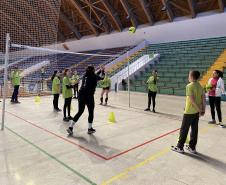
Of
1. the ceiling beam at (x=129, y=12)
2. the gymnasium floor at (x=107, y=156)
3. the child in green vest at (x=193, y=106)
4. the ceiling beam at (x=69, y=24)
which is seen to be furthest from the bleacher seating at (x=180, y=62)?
the ceiling beam at (x=69, y=24)

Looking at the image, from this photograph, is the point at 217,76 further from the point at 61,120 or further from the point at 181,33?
the point at 181,33

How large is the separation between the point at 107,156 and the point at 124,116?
3607 mm

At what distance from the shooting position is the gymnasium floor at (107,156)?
2.92 m

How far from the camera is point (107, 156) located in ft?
12.2

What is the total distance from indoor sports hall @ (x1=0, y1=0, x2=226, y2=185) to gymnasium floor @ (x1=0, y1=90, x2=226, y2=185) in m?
0.02

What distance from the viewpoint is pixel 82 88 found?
489 cm

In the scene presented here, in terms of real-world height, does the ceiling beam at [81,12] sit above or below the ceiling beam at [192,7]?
above

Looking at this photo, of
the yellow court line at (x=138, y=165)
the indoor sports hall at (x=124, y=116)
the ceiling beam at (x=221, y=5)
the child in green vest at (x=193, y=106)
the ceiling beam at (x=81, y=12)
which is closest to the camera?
the yellow court line at (x=138, y=165)

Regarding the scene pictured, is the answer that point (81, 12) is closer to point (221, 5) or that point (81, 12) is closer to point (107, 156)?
point (221, 5)

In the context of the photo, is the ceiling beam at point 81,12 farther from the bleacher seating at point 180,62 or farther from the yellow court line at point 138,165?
the yellow court line at point 138,165

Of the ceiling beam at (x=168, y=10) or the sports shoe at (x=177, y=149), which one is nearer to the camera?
the sports shoe at (x=177, y=149)

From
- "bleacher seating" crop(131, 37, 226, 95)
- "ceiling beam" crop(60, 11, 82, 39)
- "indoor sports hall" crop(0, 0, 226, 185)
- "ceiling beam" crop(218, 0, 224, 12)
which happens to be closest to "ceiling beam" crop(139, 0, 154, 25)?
"indoor sports hall" crop(0, 0, 226, 185)

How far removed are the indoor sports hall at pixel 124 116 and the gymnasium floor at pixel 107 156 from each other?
2 centimetres

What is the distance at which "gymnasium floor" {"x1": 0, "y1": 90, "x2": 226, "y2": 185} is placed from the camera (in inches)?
115
